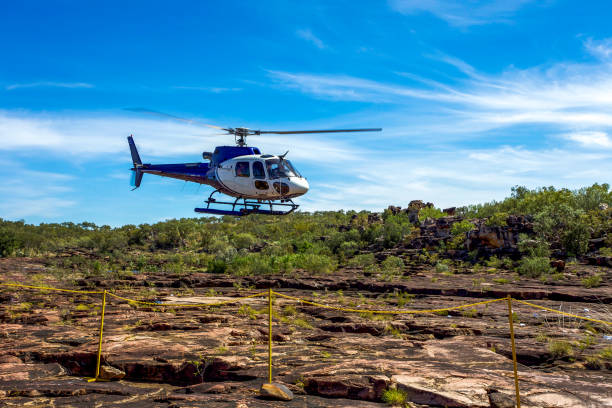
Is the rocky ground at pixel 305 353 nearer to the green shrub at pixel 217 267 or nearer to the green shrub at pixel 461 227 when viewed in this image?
the green shrub at pixel 217 267

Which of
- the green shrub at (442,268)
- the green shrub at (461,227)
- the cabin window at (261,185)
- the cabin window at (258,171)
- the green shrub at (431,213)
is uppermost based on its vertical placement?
the green shrub at (431,213)

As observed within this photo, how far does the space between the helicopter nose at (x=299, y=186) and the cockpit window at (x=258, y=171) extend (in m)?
1.16

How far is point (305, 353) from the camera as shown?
1141 cm

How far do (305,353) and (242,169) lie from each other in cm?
975

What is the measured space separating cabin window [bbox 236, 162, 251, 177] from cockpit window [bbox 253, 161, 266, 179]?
0.27 metres

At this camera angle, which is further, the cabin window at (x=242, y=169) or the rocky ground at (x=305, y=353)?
the cabin window at (x=242, y=169)

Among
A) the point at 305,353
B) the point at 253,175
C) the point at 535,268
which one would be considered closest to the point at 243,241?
the point at 535,268

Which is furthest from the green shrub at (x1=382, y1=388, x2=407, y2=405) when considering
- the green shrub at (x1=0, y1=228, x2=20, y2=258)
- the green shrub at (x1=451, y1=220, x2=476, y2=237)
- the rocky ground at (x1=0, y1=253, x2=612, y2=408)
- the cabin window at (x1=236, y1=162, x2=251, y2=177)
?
the green shrub at (x1=0, y1=228, x2=20, y2=258)

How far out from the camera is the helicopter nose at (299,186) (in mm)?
19359

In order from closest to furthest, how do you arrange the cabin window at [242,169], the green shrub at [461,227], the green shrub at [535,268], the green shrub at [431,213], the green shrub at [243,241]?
the cabin window at [242,169], the green shrub at [535,268], the green shrub at [461,227], the green shrub at [243,241], the green shrub at [431,213]

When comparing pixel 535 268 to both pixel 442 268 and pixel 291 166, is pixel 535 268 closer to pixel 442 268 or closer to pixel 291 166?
pixel 442 268

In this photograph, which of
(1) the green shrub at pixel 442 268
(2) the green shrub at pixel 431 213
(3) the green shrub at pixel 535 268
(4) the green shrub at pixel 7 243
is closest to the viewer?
(3) the green shrub at pixel 535 268

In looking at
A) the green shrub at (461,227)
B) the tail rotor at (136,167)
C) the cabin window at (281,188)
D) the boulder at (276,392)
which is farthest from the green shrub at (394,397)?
the green shrub at (461,227)

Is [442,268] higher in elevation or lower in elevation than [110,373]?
higher
